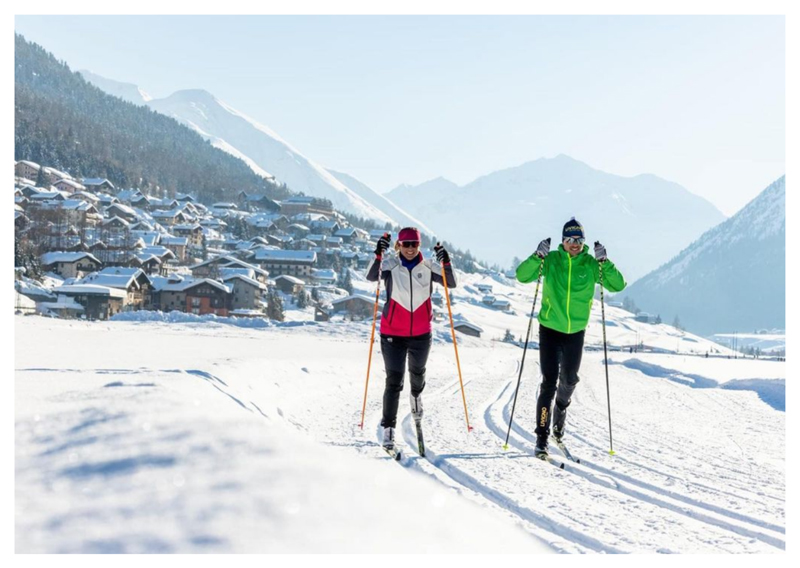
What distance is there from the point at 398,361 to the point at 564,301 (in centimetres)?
172

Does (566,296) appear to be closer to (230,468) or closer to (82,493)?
(230,468)

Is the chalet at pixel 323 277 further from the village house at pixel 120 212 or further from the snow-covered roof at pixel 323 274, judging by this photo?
the village house at pixel 120 212

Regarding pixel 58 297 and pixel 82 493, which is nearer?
pixel 82 493

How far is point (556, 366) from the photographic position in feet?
21.6

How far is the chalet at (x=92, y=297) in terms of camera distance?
5612 centimetres

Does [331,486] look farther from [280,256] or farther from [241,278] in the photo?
[280,256]

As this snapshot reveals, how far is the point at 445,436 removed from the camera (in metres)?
7.36

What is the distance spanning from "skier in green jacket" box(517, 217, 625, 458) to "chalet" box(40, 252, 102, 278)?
7054cm

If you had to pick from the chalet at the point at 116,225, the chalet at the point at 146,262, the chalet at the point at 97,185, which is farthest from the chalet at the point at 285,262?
the chalet at the point at 97,185

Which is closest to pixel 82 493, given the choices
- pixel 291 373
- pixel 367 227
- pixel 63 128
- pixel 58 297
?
pixel 291 373

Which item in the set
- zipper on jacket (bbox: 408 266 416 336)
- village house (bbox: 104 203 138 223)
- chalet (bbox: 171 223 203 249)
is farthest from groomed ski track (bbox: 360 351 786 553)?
chalet (bbox: 171 223 203 249)

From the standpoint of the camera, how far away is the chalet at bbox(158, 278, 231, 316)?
6450 centimetres

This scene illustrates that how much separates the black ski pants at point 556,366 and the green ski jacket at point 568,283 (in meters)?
0.10

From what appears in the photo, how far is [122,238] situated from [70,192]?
26794 mm
